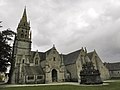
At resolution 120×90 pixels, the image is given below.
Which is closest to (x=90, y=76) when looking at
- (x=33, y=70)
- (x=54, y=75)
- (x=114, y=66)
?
(x=54, y=75)

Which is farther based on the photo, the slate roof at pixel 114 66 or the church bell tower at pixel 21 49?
the slate roof at pixel 114 66

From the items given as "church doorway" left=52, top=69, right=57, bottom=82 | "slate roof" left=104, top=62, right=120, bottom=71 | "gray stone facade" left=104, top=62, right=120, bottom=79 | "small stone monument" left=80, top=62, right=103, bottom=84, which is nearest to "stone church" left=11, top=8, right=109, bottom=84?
"church doorway" left=52, top=69, right=57, bottom=82

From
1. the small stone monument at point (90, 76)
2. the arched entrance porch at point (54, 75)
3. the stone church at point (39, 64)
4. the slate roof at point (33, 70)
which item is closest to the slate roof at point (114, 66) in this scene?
the stone church at point (39, 64)

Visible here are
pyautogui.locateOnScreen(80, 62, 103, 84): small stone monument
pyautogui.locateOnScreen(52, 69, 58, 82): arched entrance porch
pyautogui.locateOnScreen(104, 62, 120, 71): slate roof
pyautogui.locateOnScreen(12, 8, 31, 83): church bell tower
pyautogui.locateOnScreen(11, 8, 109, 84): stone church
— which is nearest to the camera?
pyautogui.locateOnScreen(80, 62, 103, 84): small stone monument

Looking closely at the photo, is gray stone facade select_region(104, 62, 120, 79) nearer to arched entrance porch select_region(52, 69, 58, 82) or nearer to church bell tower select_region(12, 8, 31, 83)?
arched entrance porch select_region(52, 69, 58, 82)

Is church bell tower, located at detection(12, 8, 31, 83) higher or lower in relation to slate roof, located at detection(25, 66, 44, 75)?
higher

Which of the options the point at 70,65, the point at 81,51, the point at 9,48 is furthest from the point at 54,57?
the point at 9,48

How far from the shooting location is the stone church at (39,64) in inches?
1729

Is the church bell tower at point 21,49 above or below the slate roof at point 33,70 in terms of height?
above

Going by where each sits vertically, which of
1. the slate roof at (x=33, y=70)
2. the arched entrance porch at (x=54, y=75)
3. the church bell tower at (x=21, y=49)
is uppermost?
the church bell tower at (x=21, y=49)

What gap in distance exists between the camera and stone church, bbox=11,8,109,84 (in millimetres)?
43916

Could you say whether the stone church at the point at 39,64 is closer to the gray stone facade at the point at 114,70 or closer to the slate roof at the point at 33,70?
the slate roof at the point at 33,70

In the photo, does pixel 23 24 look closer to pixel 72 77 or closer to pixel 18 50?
pixel 18 50

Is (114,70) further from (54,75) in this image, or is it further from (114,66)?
(54,75)
